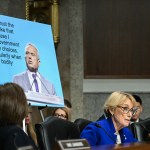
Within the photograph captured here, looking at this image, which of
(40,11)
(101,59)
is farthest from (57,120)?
(101,59)

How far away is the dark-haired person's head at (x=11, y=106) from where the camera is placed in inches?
117

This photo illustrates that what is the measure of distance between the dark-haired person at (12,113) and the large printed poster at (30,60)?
3.65ft

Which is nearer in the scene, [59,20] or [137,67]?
[59,20]

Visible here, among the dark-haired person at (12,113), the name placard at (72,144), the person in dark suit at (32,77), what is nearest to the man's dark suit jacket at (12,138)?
the dark-haired person at (12,113)

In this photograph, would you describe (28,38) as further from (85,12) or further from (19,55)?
(85,12)

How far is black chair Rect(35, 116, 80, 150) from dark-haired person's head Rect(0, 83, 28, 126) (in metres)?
0.39

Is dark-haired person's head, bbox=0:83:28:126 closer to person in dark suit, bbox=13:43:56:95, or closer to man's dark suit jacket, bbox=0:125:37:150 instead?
man's dark suit jacket, bbox=0:125:37:150

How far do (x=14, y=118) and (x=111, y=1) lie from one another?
15.4 feet

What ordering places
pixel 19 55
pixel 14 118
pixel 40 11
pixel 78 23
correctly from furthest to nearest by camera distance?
pixel 78 23
pixel 40 11
pixel 19 55
pixel 14 118

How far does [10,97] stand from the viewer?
2.99 metres

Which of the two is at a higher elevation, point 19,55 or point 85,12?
point 85,12

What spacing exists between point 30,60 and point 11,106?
1.54 meters

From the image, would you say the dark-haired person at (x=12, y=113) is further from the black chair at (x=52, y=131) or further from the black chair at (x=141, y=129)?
the black chair at (x=141, y=129)

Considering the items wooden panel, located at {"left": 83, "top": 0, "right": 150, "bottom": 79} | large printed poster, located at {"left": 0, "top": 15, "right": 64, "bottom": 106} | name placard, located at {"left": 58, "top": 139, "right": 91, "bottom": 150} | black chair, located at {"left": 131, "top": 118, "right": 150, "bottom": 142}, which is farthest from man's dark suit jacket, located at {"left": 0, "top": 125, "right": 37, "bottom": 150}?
wooden panel, located at {"left": 83, "top": 0, "right": 150, "bottom": 79}
